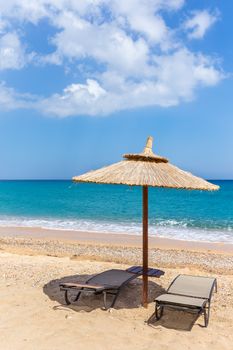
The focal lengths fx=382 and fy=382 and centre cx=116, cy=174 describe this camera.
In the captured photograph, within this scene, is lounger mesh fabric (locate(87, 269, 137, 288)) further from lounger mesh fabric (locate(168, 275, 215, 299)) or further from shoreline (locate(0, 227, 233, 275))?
shoreline (locate(0, 227, 233, 275))

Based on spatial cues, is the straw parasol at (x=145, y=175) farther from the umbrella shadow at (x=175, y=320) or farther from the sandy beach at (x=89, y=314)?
the sandy beach at (x=89, y=314)

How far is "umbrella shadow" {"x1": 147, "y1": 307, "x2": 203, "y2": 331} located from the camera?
5.53 meters

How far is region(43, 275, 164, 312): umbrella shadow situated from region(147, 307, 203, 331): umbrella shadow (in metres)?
0.58

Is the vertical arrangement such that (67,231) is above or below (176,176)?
below

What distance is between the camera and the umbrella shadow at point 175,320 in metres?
5.53

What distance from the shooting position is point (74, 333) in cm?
502

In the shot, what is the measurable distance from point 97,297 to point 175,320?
1486 millimetres

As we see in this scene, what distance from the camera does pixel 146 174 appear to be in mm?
5875

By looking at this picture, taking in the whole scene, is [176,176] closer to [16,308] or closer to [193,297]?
[193,297]

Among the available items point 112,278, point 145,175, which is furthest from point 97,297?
point 145,175

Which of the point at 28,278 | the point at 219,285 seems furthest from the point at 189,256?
the point at 28,278

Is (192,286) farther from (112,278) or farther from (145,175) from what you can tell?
(145,175)

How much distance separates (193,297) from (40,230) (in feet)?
43.8

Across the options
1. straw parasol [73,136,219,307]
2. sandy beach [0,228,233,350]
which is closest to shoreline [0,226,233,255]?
sandy beach [0,228,233,350]
